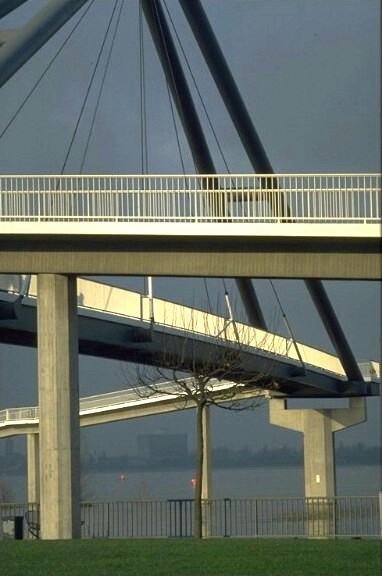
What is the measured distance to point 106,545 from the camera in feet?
79.7

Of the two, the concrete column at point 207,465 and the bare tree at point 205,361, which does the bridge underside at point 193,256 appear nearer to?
the bare tree at point 205,361

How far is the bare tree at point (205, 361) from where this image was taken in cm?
3609

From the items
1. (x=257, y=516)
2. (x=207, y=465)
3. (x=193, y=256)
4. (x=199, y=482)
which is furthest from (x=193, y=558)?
(x=207, y=465)

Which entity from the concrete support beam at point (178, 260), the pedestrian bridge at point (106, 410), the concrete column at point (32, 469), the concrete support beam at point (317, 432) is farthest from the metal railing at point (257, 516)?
the concrete column at point (32, 469)

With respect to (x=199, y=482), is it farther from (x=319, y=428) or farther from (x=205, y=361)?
(x=319, y=428)

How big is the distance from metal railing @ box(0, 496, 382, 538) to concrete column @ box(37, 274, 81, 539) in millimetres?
6400

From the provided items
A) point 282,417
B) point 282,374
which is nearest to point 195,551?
point 282,374

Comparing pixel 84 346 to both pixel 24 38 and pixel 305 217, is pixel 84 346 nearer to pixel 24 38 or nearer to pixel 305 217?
pixel 24 38

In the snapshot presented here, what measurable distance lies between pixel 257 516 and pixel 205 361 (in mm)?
4516

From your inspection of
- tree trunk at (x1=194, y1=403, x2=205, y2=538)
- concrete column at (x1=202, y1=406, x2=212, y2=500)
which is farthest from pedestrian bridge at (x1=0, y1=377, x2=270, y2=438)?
tree trunk at (x1=194, y1=403, x2=205, y2=538)

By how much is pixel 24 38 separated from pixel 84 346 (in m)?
13.1

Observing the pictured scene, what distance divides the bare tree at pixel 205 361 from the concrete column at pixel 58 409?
3805 mm

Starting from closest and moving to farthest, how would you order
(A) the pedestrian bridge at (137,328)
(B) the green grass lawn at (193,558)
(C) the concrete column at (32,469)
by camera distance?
(B) the green grass lawn at (193,558) < (A) the pedestrian bridge at (137,328) < (C) the concrete column at (32,469)

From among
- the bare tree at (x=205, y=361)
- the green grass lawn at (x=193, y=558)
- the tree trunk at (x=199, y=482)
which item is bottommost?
the green grass lawn at (x=193, y=558)
